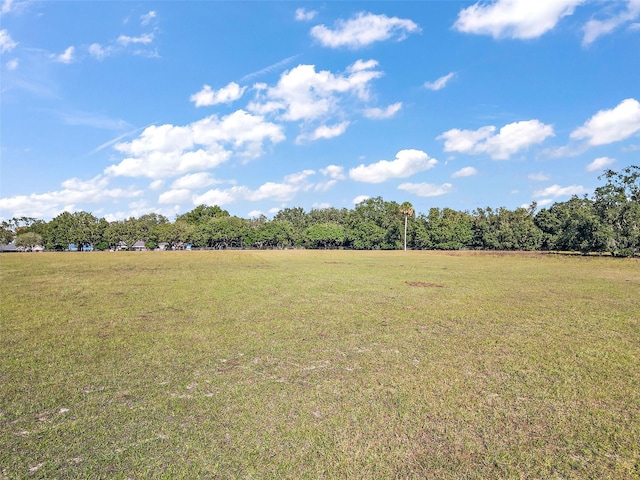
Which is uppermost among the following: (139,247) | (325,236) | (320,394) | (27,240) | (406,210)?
(406,210)

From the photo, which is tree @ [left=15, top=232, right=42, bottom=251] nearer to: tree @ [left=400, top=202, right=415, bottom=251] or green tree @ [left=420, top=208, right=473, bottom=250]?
tree @ [left=400, top=202, right=415, bottom=251]

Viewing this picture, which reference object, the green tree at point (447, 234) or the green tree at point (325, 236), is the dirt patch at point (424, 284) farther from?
the green tree at point (325, 236)

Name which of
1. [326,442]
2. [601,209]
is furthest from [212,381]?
[601,209]

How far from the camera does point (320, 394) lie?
525cm

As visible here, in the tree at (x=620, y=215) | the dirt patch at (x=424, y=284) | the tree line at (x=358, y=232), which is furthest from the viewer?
the tree line at (x=358, y=232)

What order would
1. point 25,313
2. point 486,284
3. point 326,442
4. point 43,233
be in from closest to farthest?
1. point 326,442
2. point 25,313
3. point 486,284
4. point 43,233

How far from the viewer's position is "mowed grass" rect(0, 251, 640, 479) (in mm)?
3701

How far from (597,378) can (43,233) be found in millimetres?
121431

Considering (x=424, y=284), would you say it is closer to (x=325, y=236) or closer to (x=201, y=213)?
(x=325, y=236)

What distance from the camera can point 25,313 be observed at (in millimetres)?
10992

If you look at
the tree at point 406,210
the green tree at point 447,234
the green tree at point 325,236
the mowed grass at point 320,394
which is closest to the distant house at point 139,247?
the green tree at point 325,236

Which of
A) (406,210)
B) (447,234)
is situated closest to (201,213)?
(406,210)

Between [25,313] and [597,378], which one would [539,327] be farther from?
[25,313]

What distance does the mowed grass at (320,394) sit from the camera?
3.70 m
